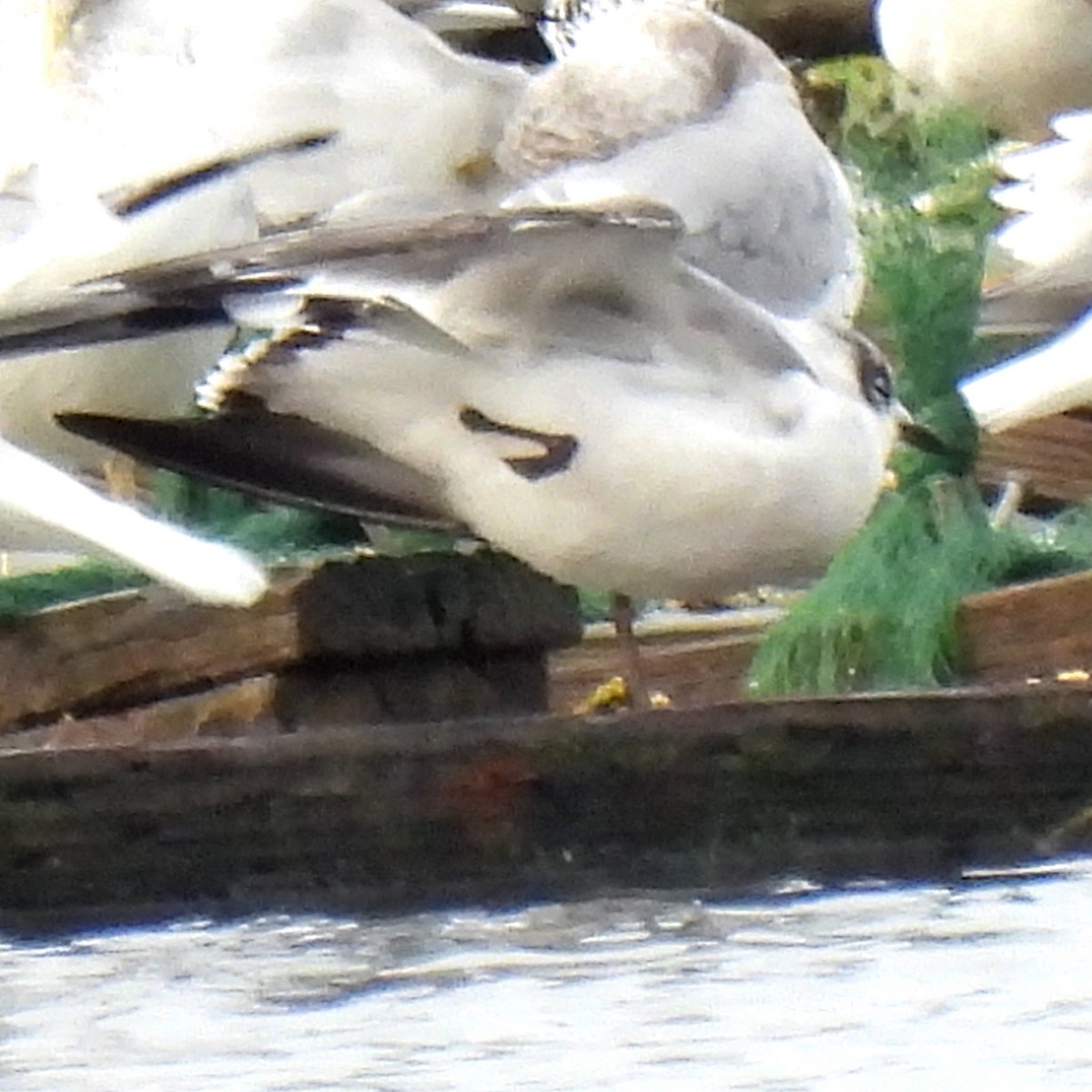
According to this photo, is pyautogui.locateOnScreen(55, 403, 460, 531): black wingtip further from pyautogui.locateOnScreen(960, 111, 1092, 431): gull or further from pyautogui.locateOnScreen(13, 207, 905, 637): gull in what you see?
pyautogui.locateOnScreen(960, 111, 1092, 431): gull

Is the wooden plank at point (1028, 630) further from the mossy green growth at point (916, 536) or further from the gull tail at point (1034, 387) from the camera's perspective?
the gull tail at point (1034, 387)

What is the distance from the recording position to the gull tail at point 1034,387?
3.81 meters

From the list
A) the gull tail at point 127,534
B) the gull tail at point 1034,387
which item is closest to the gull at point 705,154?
the gull tail at point 1034,387

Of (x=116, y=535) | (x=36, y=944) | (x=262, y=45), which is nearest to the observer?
(x=36, y=944)

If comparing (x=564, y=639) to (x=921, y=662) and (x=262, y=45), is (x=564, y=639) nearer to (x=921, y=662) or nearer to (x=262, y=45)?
(x=921, y=662)

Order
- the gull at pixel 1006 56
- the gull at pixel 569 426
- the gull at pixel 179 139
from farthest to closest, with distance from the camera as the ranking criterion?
the gull at pixel 1006 56, the gull at pixel 179 139, the gull at pixel 569 426

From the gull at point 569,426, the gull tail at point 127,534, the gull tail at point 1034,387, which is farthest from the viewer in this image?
the gull tail at point 1034,387

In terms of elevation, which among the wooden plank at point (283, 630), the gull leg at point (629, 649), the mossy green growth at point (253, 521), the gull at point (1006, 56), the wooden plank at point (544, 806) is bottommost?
the wooden plank at point (544, 806)

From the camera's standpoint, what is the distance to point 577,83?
384 centimetres

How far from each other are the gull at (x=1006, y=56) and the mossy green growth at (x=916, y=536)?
1237 millimetres

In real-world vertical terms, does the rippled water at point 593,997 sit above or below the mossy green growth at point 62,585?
below

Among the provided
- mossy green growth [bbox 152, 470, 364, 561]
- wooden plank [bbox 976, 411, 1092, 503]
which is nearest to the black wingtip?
mossy green growth [bbox 152, 470, 364, 561]

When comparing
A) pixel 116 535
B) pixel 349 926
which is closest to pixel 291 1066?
pixel 349 926

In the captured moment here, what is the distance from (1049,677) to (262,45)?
155 cm
